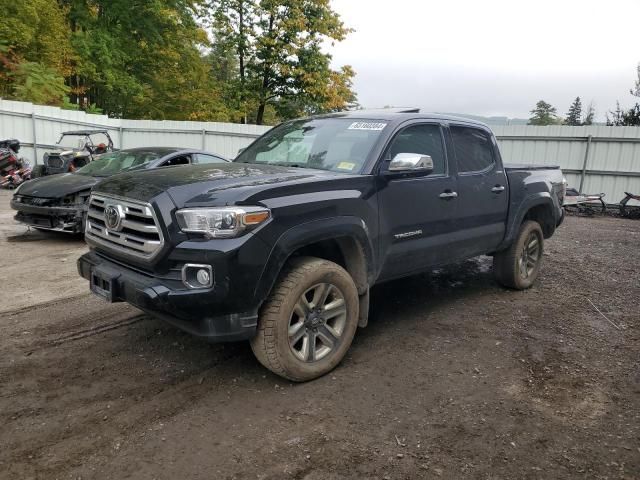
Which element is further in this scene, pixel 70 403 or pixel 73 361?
pixel 73 361

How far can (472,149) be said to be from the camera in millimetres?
5262

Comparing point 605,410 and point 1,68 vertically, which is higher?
point 1,68

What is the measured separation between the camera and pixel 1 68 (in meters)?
19.5

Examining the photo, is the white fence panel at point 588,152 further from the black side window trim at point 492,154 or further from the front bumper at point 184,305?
the front bumper at point 184,305

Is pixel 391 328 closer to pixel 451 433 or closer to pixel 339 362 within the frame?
pixel 339 362

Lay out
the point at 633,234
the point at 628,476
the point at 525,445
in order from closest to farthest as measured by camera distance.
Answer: the point at 628,476, the point at 525,445, the point at 633,234

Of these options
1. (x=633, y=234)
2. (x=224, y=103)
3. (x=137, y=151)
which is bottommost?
(x=633, y=234)

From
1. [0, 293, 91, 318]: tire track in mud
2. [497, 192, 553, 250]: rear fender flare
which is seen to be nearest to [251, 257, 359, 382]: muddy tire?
[497, 192, 553, 250]: rear fender flare

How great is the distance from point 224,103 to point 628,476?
2482 cm

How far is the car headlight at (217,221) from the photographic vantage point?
125 inches

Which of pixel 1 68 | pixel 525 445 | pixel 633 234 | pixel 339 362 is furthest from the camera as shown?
pixel 1 68

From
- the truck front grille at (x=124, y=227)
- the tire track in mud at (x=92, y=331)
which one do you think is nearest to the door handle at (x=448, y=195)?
the truck front grille at (x=124, y=227)

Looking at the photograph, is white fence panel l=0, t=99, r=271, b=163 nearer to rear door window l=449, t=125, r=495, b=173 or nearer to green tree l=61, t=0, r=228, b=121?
green tree l=61, t=0, r=228, b=121

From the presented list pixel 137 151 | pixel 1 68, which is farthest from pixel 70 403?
pixel 1 68
